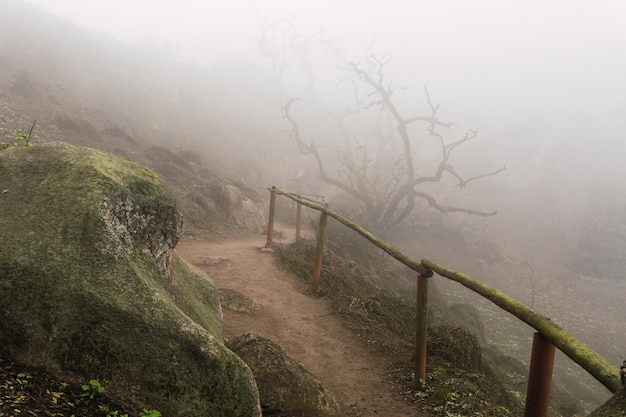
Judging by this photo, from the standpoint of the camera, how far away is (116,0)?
74438 mm

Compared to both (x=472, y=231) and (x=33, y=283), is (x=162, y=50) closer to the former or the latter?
(x=472, y=231)

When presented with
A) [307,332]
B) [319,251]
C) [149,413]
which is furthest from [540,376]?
[319,251]

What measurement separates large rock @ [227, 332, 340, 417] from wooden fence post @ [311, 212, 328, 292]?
2.90 m

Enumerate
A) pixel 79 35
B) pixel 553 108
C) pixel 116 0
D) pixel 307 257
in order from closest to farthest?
pixel 307 257 → pixel 79 35 → pixel 553 108 → pixel 116 0

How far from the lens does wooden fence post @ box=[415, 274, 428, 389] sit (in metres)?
3.62

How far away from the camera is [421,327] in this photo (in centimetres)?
370

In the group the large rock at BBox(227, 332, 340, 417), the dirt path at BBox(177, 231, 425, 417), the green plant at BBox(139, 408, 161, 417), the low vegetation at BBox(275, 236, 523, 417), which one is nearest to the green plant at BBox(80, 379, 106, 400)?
the green plant at BBox(139, 408, 161, 417)

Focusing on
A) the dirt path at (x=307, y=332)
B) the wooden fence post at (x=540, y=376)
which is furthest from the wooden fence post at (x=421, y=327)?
the wooden fence post at (x=540, y=376)

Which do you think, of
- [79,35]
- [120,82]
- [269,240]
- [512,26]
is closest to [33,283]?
[269,240]

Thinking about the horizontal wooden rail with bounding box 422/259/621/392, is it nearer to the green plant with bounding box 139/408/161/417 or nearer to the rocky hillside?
the green plant with bounding box 139/408/161/417

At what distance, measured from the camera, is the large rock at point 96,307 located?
6.93 feet

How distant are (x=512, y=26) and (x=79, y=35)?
219 feet

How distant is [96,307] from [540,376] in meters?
2.37

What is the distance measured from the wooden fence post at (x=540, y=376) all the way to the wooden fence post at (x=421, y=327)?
147cm
